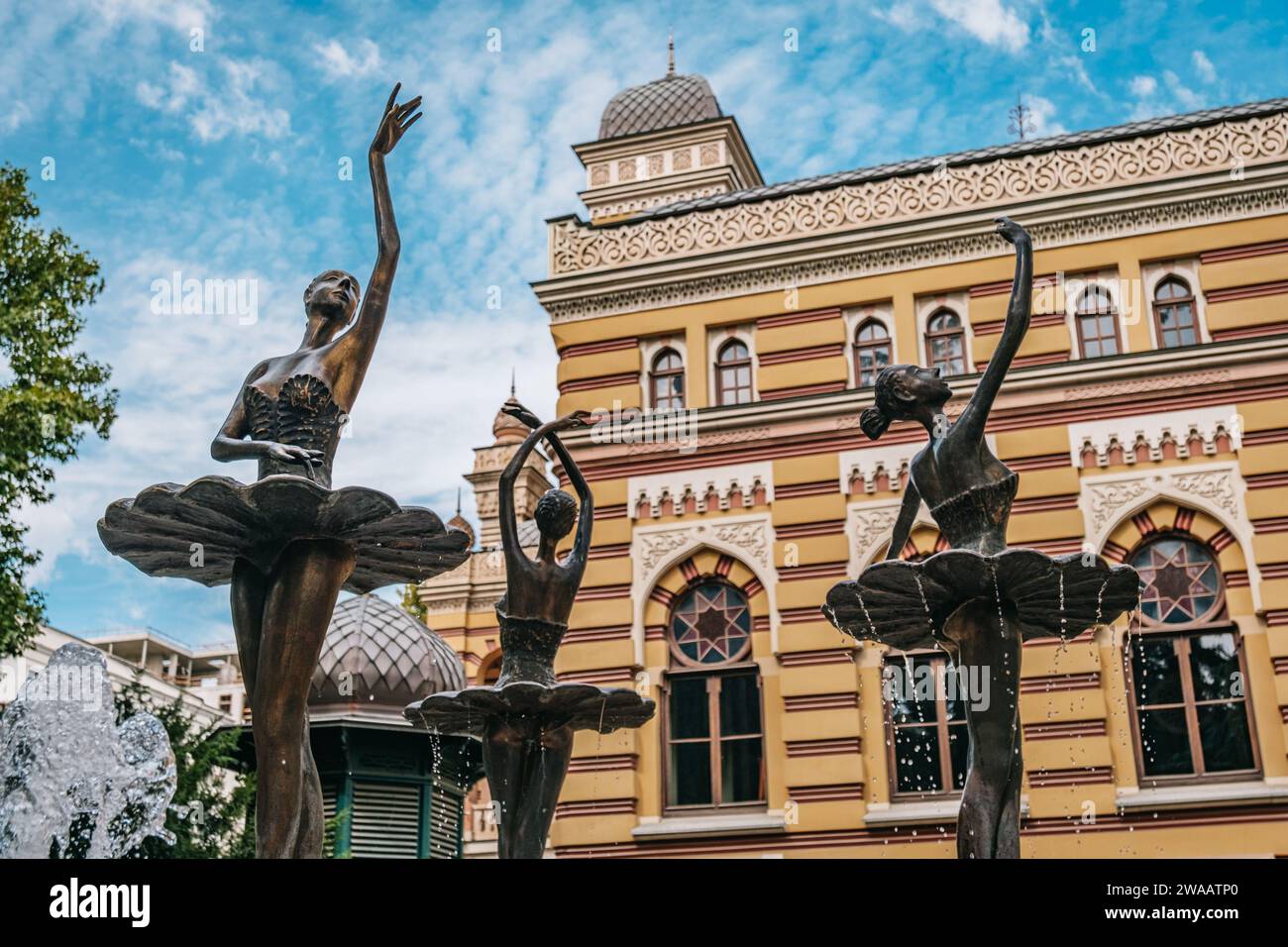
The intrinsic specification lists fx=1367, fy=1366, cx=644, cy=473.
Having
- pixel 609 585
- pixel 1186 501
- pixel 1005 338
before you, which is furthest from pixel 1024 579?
pixel 609 585

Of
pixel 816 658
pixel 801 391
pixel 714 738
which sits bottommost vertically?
pixel 714 738

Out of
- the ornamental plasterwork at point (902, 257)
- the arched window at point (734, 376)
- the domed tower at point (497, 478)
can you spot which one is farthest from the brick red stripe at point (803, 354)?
the domed tower at point (497, 478)

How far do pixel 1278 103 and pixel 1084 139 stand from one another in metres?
2.72

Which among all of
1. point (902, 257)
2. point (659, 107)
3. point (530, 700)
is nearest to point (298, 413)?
point (530, 700)

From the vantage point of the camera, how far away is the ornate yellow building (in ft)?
57.8

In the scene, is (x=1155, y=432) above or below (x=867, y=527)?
above

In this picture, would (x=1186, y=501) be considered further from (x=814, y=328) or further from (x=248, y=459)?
(x=248, y=459)

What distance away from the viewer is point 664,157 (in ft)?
108

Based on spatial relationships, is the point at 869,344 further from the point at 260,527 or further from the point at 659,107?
the point at 659,107

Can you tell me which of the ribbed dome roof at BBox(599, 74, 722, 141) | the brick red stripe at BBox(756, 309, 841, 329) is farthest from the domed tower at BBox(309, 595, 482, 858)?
the ribbed dome roof at BBox(599, 74, 722, 141)

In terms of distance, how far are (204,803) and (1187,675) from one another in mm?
13115

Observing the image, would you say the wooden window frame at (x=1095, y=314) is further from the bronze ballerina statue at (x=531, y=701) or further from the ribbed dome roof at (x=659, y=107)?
the ribbed dome roof at (x=659, y=107)

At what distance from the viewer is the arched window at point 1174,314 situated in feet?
63.2

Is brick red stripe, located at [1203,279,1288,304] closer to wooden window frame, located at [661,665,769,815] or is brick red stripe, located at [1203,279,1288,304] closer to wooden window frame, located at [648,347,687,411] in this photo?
wooden window frame, located at [648,347,687,411]
